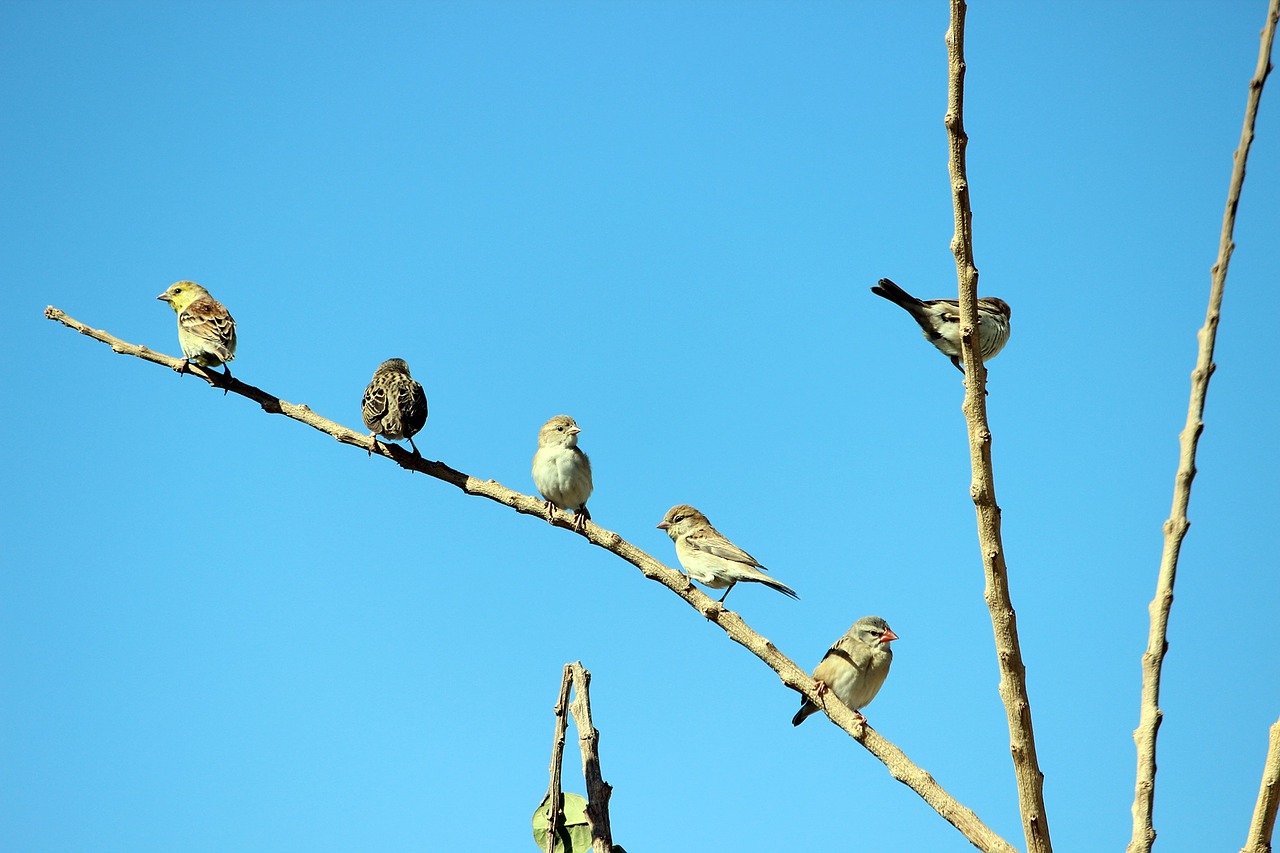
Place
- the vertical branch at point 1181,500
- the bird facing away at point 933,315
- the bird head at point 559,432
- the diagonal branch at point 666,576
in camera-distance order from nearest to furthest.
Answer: the vertical branch at point 1181,500
the diagonal branch at point 666,576
the bird facing away at point 933,315
the bird head at point 559,432

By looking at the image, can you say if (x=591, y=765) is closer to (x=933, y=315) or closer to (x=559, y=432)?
(x=933, y=315)

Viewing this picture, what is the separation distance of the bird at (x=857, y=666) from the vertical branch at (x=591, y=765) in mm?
4641

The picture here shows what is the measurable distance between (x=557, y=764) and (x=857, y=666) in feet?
15.9

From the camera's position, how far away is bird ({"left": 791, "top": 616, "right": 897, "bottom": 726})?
798 centimetres

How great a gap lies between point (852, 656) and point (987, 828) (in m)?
5.08

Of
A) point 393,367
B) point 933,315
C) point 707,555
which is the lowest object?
point 707,555

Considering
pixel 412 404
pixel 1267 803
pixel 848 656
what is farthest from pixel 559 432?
pixel 1267 803

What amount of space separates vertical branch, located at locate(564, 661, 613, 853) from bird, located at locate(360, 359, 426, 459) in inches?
201

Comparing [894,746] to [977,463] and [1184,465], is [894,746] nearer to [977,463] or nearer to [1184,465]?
[977,463]

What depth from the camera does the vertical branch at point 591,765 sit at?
3303 mm

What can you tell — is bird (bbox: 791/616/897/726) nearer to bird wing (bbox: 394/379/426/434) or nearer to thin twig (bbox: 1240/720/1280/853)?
bird wing (bbox: 394/379/426/434)

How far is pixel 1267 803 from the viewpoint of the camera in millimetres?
2311

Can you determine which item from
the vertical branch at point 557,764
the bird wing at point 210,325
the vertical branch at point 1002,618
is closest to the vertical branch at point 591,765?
the vertical branch at point 557,764

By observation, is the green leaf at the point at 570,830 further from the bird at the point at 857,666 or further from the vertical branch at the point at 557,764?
the bird at the point at 857,666
